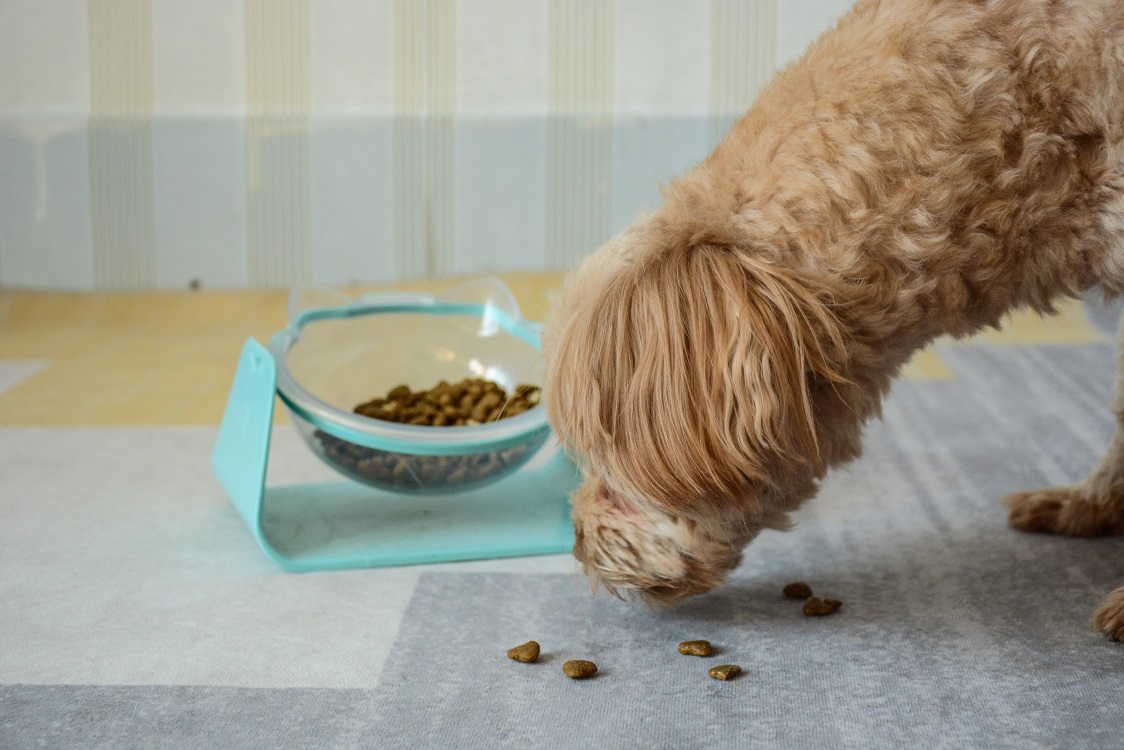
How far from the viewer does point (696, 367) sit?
1.27m

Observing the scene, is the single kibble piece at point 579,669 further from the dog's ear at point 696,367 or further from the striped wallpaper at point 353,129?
the striped wallpaper at point 353,129

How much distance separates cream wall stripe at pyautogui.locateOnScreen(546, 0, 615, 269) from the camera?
4035 millimetres

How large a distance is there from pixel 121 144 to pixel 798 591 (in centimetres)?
322

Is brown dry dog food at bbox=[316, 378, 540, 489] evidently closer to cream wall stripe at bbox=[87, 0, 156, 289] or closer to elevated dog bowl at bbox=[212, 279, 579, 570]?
elevated dog bowl at bbox=[212, 279, 579, 570]

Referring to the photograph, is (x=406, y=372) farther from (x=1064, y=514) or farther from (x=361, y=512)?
(x=1064, y=514)


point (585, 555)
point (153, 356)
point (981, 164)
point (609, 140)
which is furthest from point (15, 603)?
point (609, 140)

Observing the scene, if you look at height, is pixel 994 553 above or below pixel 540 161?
below

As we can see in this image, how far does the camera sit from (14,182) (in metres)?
4.02

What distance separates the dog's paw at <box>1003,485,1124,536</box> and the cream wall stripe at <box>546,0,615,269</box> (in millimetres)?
2212

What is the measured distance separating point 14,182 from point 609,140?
2.17m

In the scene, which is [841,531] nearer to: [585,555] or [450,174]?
[585,555]

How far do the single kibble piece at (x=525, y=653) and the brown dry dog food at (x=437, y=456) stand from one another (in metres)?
0.44

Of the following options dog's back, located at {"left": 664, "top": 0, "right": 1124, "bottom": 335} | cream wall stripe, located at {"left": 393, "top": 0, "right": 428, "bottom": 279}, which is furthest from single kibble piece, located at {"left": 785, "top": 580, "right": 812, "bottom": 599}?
cream wall stripe, located at {"left": 393, "top": 0, "right": 428, "bottom": 279}

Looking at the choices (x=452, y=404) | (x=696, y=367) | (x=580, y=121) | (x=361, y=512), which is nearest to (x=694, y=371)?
(x=696, y=367)
